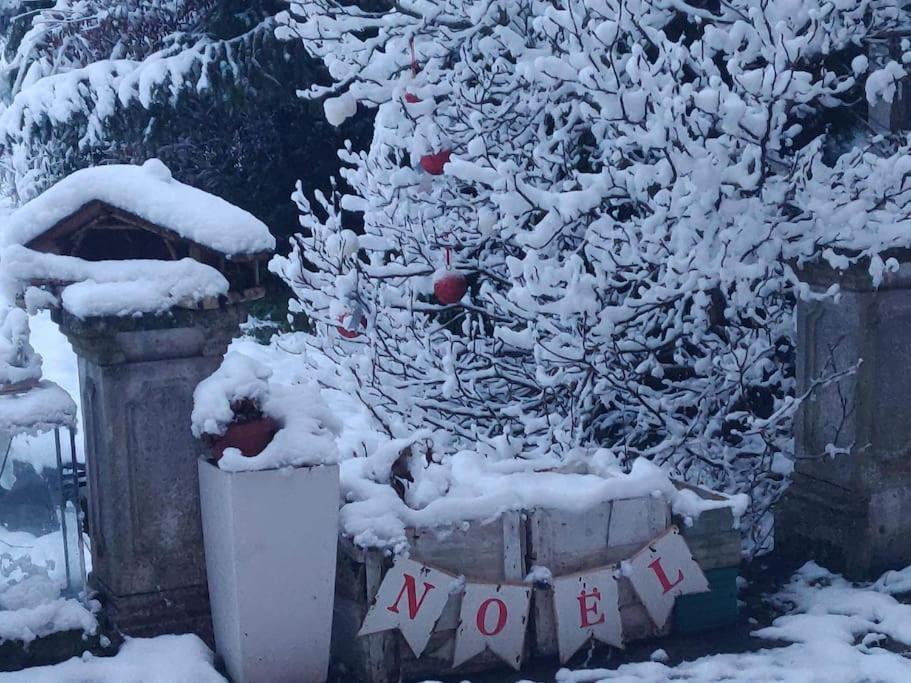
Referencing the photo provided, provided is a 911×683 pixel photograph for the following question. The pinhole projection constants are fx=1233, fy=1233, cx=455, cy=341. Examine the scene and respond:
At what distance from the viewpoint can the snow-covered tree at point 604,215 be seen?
5430mm

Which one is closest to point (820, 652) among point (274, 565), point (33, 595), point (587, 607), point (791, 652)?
point (791, 652)

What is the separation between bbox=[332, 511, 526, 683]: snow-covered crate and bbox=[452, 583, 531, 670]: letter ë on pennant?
0.14 feet

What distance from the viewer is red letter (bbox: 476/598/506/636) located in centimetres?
468

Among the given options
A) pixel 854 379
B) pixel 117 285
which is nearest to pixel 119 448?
pixel 117 285

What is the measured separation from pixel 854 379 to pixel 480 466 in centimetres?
184

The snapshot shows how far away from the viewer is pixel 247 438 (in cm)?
443

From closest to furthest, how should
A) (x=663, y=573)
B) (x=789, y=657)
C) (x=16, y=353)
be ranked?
1. (x=16, y=353)
2. (x=789, y=657)
3. (x=663, y=573)

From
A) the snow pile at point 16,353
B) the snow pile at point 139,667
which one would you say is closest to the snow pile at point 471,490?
the snow pile at point 139,667

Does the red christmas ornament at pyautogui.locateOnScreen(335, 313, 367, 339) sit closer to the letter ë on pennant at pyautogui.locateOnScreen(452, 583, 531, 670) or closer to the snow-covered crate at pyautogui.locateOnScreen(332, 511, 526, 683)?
the snow-covered crate at pyautogui.locateOnScreen(332, 511, 526, 683)

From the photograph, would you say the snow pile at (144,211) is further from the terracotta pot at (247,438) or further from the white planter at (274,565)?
the white planter at (274,565)

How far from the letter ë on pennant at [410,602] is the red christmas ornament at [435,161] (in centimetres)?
221

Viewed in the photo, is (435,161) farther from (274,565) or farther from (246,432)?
(274,565)

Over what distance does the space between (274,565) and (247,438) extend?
0.46 m

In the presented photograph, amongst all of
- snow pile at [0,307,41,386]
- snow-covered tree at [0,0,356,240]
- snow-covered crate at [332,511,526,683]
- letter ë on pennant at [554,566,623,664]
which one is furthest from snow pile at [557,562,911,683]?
snow-covered tree at [0,0,356,240]
